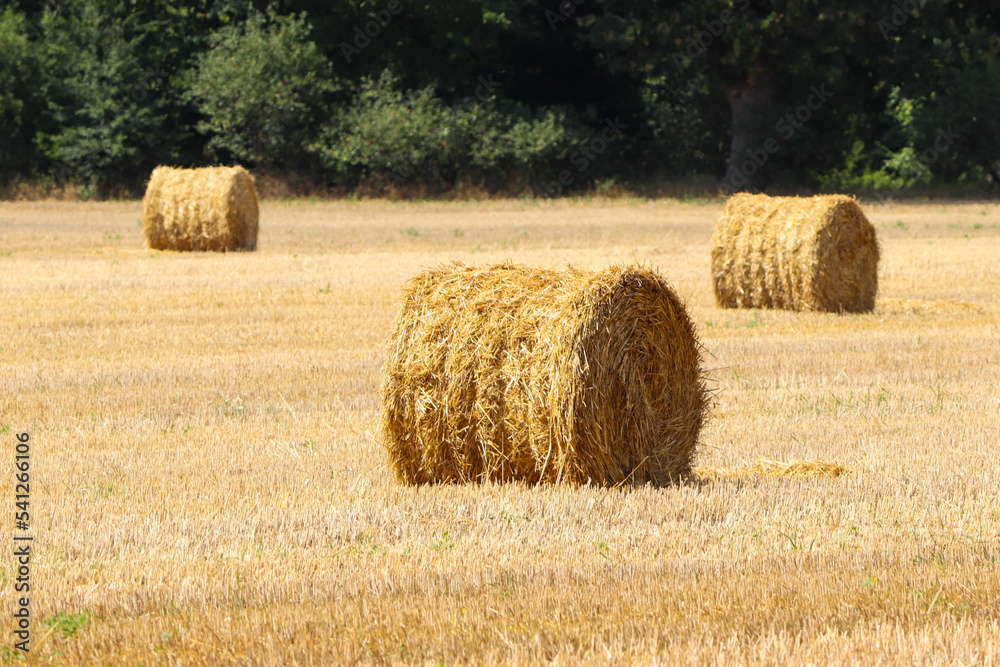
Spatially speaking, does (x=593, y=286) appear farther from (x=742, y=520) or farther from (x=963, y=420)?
(x=963, y=420)

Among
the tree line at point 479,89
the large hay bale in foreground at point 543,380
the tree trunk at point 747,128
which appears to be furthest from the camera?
the tree trunk at point 747,128

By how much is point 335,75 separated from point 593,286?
36.1 meters

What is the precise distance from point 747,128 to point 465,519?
35354 mm

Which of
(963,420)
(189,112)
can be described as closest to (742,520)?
(963,420)

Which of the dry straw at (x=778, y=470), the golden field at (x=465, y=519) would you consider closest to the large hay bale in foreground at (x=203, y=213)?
the golden field at (x=465, y=519)

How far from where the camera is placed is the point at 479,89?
41.9 m

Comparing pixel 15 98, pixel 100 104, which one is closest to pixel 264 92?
pixel 100 104

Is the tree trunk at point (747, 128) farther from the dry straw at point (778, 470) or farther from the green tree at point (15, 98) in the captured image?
the dry straw at point (778, 470)

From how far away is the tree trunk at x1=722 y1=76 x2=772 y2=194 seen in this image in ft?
130

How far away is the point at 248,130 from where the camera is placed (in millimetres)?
39969

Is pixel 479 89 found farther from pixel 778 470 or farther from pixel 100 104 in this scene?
pixel 778 470

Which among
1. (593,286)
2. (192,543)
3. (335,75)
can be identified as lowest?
(192,543)

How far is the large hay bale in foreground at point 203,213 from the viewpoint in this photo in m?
21.4

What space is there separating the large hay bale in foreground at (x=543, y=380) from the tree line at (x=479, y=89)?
31025 mm
